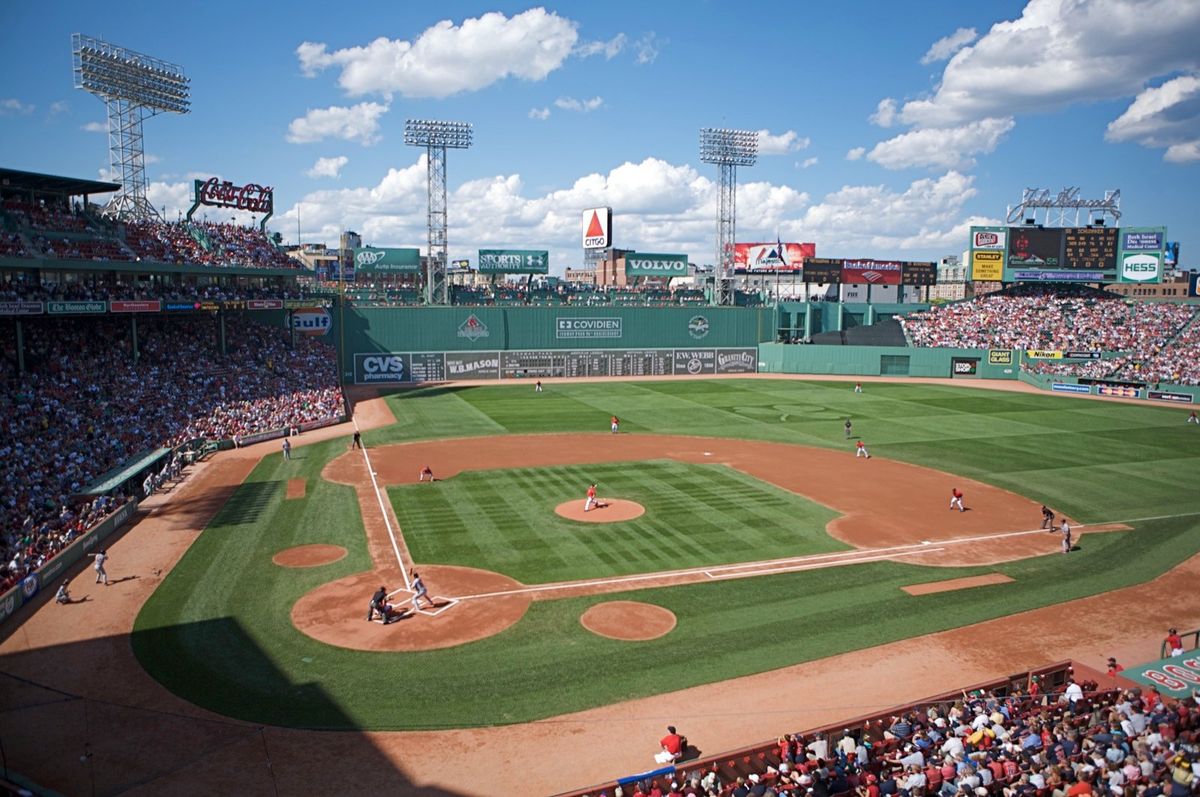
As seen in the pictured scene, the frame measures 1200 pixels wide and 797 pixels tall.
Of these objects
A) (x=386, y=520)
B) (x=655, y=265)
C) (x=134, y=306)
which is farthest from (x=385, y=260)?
(x=386, y=520)

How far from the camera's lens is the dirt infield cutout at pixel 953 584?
24452 mm

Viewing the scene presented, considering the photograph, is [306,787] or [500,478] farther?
[500,478]

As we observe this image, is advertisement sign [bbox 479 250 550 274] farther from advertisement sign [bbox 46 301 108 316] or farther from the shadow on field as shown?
the shadow on field

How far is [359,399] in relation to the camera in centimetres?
6241

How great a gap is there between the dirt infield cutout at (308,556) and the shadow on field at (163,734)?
5.84 m

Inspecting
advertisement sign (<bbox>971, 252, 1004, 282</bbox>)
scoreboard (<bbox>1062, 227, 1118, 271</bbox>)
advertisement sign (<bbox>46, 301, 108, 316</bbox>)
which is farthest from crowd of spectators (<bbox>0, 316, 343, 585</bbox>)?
scoreboard (<bbox>1062, 227, 1118, 271</bbox>)

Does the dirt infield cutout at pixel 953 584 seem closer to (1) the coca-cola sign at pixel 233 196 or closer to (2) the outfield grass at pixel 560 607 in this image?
(2) the outfield grass at pixel 560 607

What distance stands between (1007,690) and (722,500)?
672 inches

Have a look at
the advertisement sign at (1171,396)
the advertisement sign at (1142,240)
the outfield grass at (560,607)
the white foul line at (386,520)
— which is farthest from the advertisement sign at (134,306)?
the advertisement sign at (1142,240)

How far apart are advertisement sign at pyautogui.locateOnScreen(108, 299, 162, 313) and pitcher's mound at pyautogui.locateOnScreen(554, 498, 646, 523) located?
93.5 feet

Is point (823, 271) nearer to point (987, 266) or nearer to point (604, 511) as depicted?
point (987, 266)

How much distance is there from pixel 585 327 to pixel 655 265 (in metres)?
19.2

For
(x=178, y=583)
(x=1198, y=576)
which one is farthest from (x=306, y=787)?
(x=1198, y=576)

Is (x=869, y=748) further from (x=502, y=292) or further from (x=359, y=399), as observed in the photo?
(x=502, y=292)
